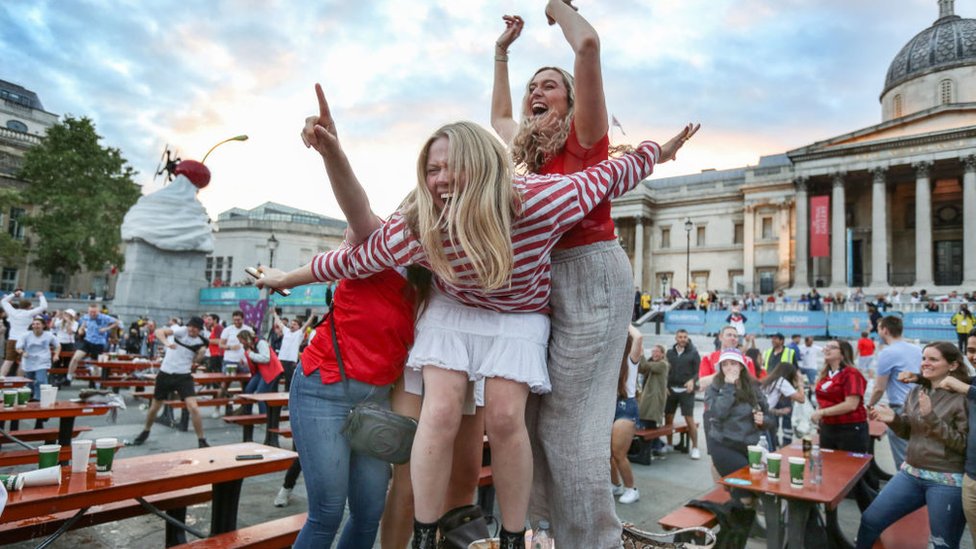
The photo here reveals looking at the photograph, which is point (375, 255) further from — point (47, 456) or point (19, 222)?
point (19, 222)

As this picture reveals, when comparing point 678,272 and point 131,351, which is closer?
point 131,351

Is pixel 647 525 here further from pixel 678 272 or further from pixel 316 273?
pixel 678 272

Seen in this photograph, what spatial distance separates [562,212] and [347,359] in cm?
115

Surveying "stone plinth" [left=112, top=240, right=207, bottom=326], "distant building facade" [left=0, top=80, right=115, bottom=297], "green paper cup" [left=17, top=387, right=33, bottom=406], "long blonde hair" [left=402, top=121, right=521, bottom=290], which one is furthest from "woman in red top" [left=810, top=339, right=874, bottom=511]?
"distant building facade" [left=0, top=80, right=115, bottom=297]

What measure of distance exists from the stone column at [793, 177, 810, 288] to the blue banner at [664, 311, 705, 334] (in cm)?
1776

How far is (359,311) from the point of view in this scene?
251 cm

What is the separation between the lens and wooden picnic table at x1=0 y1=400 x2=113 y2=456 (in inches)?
222

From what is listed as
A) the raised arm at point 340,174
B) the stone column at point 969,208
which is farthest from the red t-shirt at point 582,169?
the stone column at point 969,208

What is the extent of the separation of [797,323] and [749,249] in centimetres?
2448

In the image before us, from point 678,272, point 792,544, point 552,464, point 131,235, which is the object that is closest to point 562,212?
point 552,464

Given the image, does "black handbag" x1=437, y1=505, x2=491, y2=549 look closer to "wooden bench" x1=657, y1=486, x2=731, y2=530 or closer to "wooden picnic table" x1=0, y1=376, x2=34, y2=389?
"wooden bench" x1=657, y1=486, x2=731, y2=530

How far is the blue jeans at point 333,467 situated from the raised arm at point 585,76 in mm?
1395

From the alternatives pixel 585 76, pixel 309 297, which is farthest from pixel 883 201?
pixel 585 76

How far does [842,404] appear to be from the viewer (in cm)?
668
